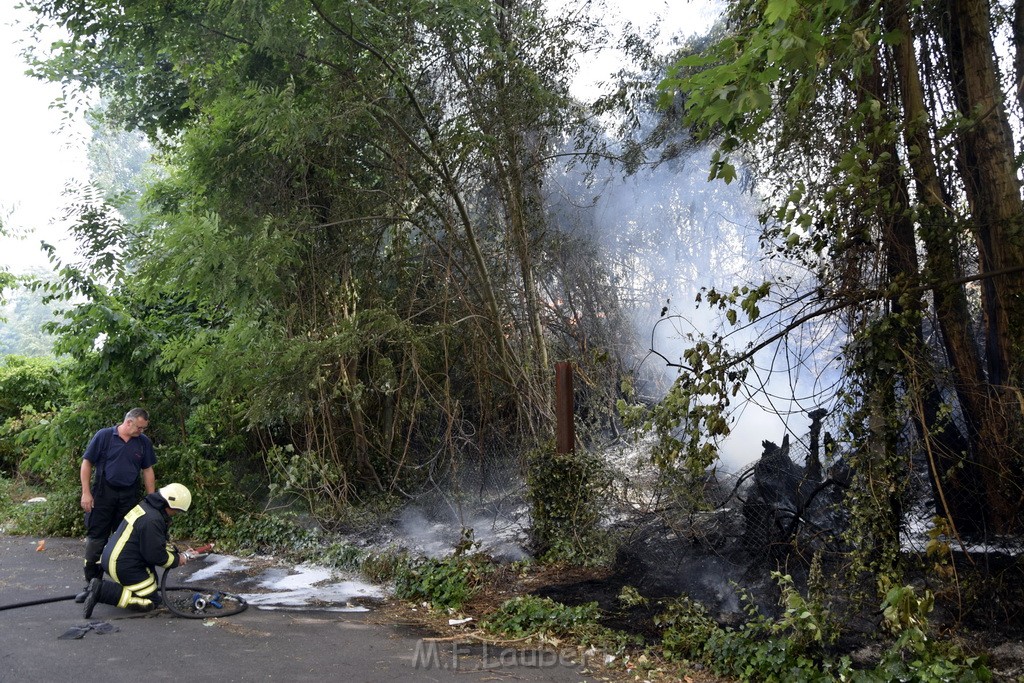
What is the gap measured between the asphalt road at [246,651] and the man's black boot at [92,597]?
0.08 metres

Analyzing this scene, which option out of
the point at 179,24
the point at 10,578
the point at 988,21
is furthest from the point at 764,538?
the point at 179,24

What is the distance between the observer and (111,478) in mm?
7742

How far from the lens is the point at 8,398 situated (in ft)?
50.0

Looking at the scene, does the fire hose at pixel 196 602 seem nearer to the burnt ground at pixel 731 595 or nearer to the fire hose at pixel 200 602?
the fire hose at pixel 200 602

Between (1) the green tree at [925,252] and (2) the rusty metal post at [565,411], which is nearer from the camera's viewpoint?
(1) the green tree at [925,252]

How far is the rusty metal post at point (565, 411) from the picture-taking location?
8.48 meters

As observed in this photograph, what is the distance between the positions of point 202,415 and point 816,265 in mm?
8360

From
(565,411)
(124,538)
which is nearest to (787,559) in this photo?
(565,411)

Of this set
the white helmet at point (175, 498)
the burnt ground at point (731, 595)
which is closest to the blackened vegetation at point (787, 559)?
the burnt ground at point (731, 595)

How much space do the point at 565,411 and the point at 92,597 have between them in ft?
14.3

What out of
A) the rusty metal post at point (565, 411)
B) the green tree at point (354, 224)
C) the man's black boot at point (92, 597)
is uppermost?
the green tree at point (354, 224)

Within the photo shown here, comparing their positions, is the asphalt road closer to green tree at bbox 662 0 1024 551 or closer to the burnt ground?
the burnt ground

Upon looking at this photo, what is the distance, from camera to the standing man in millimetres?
7621

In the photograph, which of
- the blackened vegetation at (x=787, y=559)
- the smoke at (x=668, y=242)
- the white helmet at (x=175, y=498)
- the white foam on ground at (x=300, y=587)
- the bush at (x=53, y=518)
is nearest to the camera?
the blackened vegetation at (x=787, y=559)
